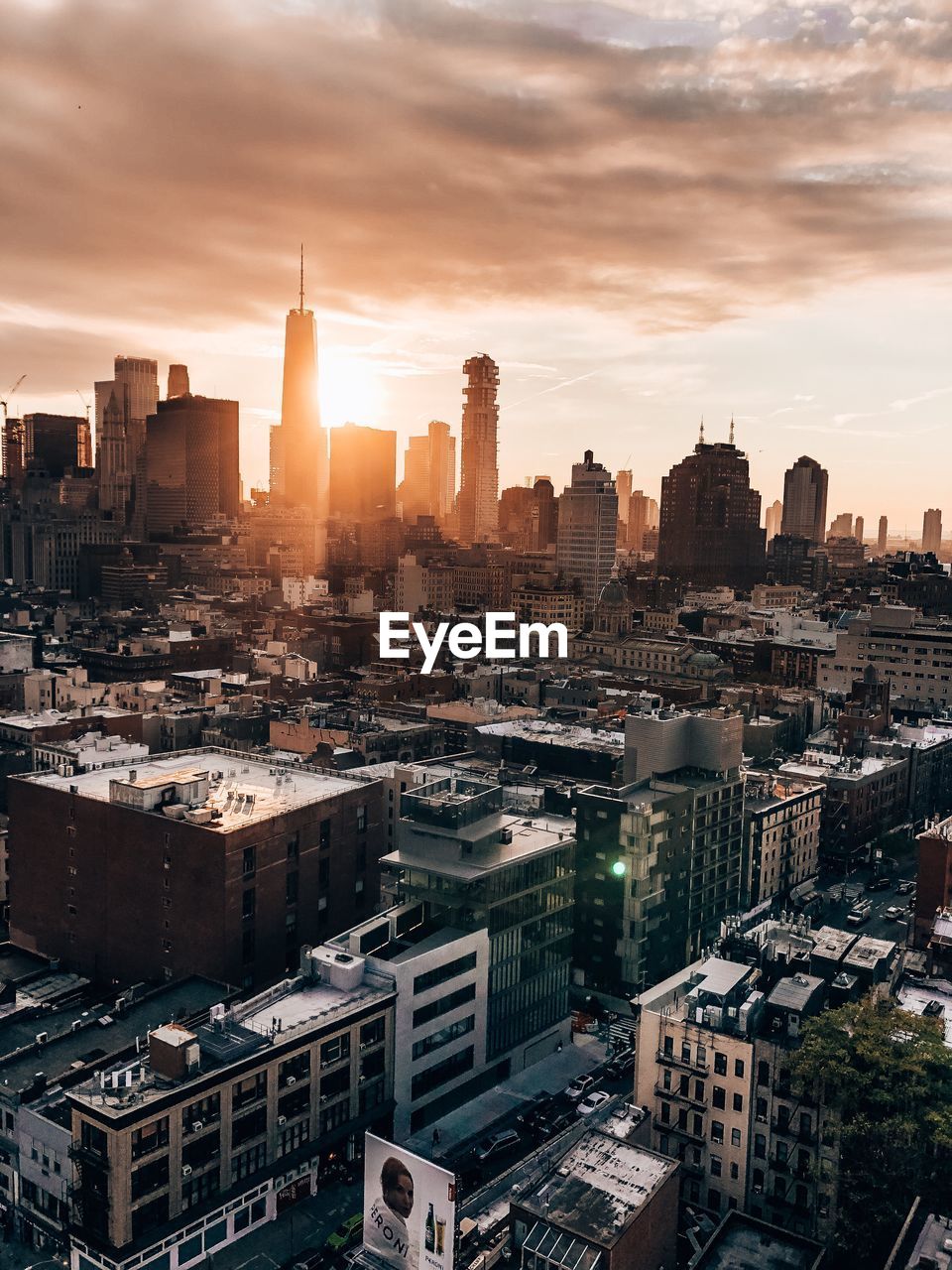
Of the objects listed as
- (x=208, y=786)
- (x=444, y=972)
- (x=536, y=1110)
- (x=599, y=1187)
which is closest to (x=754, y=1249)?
(x=599, y=1187)

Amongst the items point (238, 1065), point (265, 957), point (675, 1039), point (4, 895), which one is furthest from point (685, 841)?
point (4, 895)

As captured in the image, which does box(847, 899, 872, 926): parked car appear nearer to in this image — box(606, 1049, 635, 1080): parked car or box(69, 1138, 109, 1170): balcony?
box(606, 1049, 635, 1080): parked car

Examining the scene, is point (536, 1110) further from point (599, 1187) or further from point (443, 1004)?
point (599, 1187)

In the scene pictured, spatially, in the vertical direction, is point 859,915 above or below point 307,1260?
above

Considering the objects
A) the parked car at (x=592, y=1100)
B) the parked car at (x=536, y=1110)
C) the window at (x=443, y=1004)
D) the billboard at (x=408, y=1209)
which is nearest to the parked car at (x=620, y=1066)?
the parked car at (x=592, y=1100)

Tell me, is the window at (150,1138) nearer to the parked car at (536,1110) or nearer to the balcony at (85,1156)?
the balcony at (85,1156)
